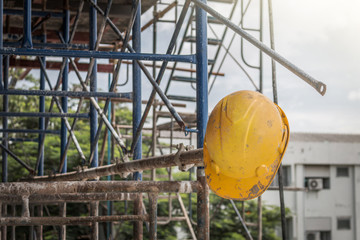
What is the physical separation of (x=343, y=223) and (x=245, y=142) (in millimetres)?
30923

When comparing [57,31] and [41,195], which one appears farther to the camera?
[57,31]

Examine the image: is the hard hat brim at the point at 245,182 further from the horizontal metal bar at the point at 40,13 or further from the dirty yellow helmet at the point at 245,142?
the horizontal metal bar at the point at 40,13

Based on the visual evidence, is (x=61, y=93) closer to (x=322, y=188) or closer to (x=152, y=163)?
(x=152, y=163)

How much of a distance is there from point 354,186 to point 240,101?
101 feet

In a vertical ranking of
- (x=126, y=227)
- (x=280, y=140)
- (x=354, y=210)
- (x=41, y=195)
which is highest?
(x=280, y=140)

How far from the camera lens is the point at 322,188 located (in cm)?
3112

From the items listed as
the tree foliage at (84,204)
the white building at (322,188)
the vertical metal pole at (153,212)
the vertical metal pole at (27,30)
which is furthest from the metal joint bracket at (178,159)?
the white building at (322,188)

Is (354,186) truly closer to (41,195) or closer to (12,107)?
(12,107)

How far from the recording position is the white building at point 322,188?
97.0 ft

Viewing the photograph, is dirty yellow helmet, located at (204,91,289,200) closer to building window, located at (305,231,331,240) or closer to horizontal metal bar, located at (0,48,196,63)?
horizontal metal bar, located at (0,48,196,63)

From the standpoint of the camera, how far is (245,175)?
270cm

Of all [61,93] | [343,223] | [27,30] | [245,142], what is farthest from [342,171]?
[245,142]

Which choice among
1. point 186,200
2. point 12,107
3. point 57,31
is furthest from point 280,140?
point 12,107

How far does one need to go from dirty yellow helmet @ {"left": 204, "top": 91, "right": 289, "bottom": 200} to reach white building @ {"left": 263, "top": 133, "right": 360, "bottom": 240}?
2708 cm
